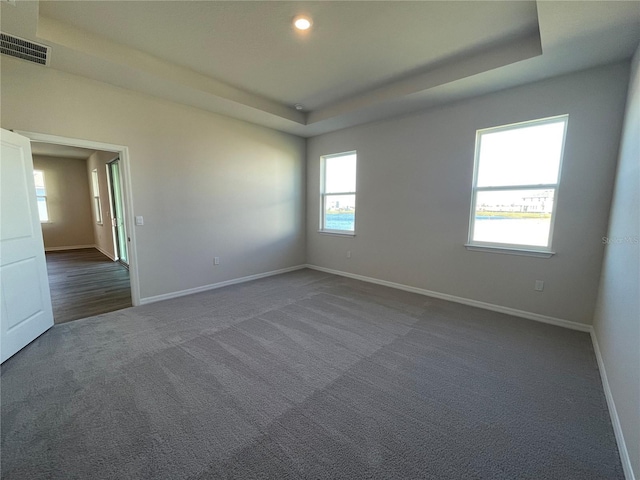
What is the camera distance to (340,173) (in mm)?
5141

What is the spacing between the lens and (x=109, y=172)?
6.16 meters

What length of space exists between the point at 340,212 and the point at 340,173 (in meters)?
0.78

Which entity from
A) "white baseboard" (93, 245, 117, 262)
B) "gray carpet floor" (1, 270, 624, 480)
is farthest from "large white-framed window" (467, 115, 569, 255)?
"white baseboard" (93, 245, 117, 262)

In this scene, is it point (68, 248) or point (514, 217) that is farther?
point (68, 248)

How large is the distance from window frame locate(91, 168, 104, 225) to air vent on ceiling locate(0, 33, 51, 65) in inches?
208

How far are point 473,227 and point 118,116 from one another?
4.89 m

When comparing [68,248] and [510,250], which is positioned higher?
[510,250]

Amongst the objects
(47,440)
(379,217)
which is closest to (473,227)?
(379,217)

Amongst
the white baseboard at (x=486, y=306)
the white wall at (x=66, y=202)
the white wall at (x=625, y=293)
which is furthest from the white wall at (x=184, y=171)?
the white wall at (x=66, y=202)

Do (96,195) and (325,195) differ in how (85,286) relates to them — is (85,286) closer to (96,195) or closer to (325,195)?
(96,195)

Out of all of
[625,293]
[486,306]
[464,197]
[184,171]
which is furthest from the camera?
[184,171]

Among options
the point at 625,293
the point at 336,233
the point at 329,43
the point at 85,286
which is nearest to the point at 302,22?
the point at 329,43

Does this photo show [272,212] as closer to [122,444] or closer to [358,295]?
[358,295]

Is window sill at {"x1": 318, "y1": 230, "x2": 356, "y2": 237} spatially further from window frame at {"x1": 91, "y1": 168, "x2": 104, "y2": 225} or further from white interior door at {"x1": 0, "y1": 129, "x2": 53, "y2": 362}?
window frame at {"x1": 91, "y1": 168, "x2": 104, "y2": 225}
